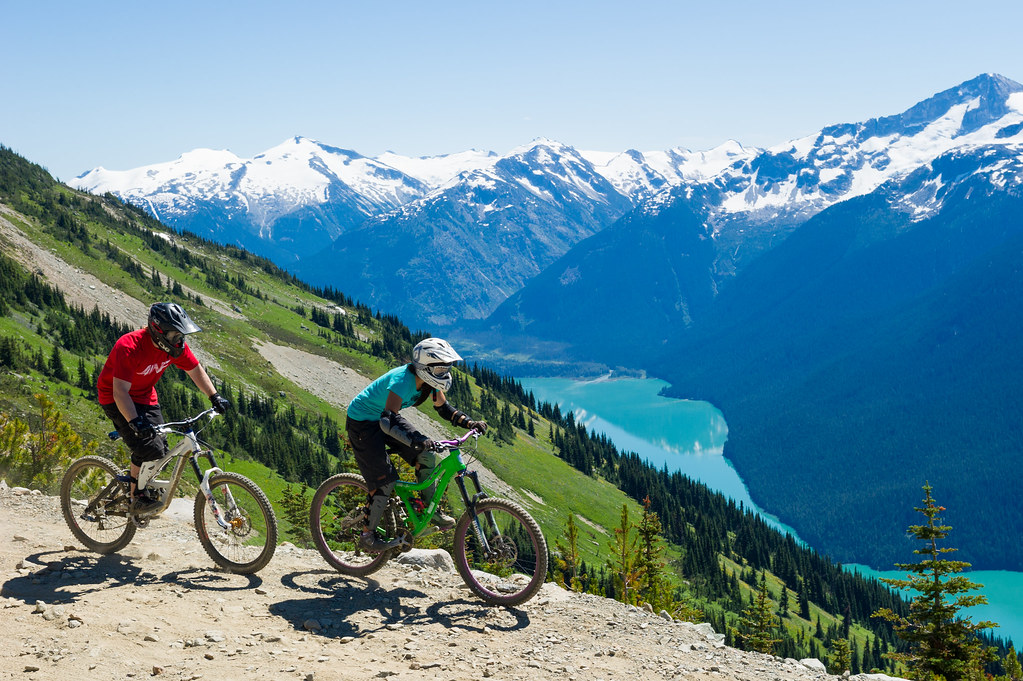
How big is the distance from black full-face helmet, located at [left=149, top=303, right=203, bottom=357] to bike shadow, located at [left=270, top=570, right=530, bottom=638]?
16.2 ft

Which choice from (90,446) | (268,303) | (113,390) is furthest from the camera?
(268,303)

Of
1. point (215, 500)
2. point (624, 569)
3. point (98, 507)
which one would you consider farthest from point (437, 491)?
point (624, 569)

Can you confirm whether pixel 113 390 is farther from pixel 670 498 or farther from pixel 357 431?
pixel 670 498

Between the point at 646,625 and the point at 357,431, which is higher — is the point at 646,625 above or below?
below

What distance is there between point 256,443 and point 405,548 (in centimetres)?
6584

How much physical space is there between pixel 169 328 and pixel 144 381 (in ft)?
4.51

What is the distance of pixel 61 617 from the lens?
36.1 ft

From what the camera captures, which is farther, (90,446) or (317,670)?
(90,446)

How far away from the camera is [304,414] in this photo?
354ft

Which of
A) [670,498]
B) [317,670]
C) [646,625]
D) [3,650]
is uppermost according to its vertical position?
[670,498]

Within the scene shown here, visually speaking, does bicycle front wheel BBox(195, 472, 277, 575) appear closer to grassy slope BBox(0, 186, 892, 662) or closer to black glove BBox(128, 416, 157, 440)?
black glove BBox(128, 416, 157, 440)

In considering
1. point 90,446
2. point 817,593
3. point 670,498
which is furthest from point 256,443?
point 817,593

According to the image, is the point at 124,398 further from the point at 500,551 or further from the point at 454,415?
the point at 500,551

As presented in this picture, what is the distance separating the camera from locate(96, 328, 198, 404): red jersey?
12859 millimetres
